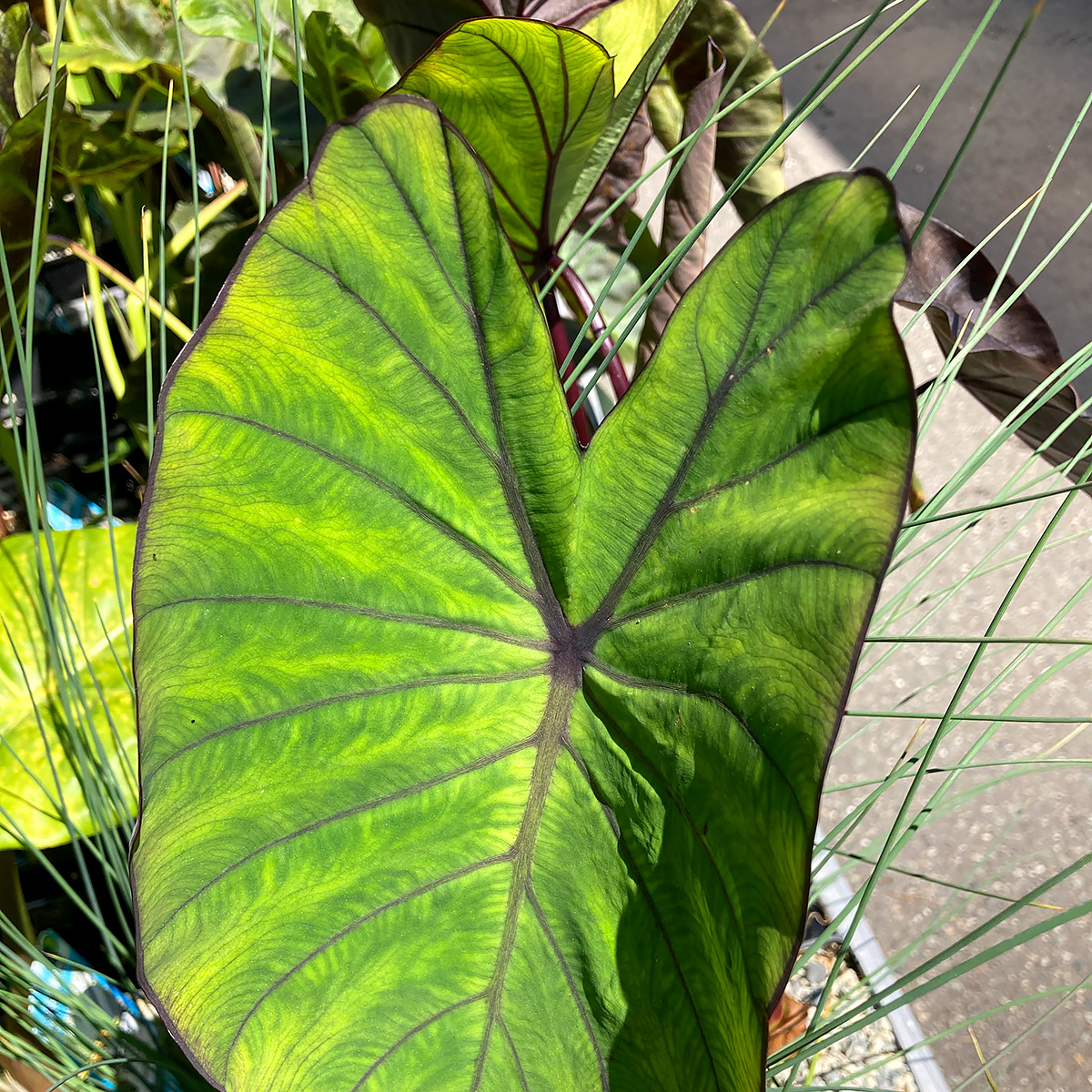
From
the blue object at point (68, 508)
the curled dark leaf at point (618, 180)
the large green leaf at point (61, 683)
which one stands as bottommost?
the large green leaf at point (61, 683)

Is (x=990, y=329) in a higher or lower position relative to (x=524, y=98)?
lower

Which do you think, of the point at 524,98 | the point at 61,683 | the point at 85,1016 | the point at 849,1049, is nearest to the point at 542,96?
the point at 524,98

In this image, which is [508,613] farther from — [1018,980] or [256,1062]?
[1018,980]

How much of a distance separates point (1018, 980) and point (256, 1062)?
101cm

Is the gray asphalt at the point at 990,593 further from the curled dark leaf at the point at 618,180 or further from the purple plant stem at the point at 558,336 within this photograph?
the curled dark leaf at the point at 618,180

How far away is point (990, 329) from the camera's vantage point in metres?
0.62

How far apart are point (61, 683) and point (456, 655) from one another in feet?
1.04

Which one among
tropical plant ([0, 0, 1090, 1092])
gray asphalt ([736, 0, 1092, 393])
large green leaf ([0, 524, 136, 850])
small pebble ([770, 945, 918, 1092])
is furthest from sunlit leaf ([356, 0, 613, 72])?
gray asphalt ([736, 0, 1092, 393])

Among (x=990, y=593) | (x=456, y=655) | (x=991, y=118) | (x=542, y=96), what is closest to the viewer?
(x=456, y=655)

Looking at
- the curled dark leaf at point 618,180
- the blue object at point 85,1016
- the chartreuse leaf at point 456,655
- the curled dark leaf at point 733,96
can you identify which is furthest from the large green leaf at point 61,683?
the curled dark leaf at point 733,96

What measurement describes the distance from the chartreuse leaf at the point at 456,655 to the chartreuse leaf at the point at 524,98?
171 millimetres

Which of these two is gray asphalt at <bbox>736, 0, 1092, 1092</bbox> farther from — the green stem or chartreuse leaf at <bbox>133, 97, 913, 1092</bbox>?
the green stem

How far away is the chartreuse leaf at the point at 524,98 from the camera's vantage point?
482 millimetres

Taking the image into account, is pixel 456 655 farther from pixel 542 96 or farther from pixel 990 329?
pixel 990 329
